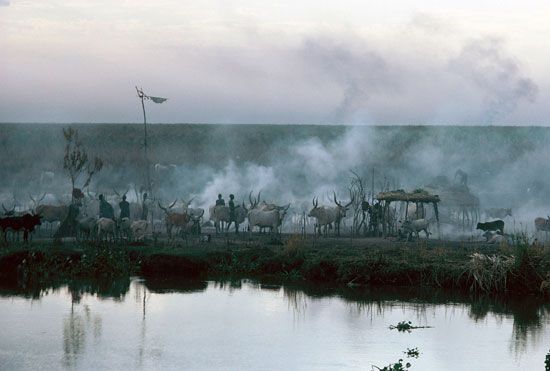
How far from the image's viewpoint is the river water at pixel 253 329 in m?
15.8

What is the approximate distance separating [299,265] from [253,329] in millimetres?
6655

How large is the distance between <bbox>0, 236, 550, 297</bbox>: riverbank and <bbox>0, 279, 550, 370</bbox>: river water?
0.80 meters

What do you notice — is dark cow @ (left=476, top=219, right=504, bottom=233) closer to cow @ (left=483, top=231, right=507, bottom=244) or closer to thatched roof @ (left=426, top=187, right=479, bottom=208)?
cow @ (left=483, top=231, right=507, bottom=244)

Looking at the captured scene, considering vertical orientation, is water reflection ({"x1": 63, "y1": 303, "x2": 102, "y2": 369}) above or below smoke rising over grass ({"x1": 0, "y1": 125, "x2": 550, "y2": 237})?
below

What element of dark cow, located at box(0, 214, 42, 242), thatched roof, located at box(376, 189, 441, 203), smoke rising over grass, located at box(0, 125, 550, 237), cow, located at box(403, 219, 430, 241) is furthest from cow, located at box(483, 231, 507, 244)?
dark cow, located at box(0, 214, 42, 242)

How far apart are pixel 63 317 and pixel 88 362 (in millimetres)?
4054

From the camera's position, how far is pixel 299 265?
990 inches

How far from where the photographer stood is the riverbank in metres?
22.7

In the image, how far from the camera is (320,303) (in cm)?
2158

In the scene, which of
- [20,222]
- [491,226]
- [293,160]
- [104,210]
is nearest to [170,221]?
[104,210]

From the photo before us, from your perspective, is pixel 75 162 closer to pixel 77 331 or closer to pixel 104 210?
pixel 104 210

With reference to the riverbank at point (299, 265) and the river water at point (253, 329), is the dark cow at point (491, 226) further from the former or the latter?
the river water at point (253, 329)

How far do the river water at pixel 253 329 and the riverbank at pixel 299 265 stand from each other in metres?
Answer: 0.80

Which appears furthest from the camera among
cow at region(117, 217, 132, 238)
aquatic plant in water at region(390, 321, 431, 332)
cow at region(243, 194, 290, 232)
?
cow at region(243, 194, 290, 232)
